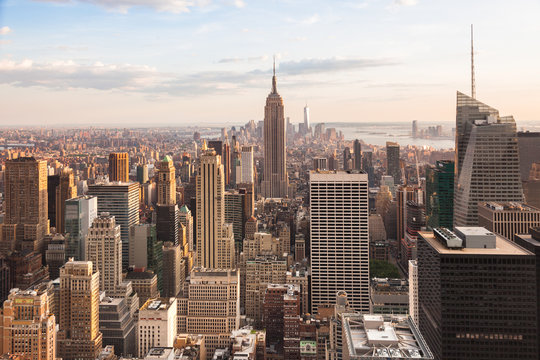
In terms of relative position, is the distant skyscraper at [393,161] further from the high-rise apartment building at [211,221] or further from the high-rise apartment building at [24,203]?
the high-rise apartment building at [24,203]

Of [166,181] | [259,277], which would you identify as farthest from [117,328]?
[166,181]

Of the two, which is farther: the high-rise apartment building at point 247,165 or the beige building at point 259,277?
the high-rise apartment building at point 247,165

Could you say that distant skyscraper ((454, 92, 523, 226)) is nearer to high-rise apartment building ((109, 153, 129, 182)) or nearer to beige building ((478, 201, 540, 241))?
beige building ((478, 201, 540, 241))

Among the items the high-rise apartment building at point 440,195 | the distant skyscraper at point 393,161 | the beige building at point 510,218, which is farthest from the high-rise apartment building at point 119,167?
the beige building at point 510,218

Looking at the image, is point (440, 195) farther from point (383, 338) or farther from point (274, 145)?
point (274, 145)

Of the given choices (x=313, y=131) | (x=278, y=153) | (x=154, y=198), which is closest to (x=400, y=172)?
(x=313, y=131)

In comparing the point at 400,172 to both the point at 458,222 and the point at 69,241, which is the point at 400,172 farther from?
the point at 69,241

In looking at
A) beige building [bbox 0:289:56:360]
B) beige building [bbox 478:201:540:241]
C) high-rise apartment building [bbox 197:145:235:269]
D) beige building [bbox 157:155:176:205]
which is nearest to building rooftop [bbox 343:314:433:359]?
beige building [bbox 0:289:56:360]
